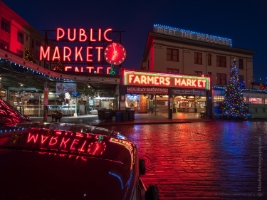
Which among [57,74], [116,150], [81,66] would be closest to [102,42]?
[81,66]

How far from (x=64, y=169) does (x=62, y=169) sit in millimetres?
10

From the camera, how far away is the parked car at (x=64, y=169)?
107 cm

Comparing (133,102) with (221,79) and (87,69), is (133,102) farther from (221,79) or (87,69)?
(221,79)

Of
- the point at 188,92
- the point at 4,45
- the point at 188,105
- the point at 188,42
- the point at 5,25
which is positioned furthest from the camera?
the point at 188,105

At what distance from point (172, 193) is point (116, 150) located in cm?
323

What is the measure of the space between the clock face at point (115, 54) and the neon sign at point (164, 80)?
15.1ft

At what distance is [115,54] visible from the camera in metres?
28.0

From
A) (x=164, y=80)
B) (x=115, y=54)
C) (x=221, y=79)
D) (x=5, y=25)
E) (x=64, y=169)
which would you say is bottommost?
(x=64, y=169)

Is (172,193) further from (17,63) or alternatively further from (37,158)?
(17,63)

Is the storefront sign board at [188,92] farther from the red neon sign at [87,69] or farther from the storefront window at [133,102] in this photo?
the storefront window at [133,102]

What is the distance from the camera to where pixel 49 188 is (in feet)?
3.55

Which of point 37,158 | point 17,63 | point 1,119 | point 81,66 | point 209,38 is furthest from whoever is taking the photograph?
point 209,38

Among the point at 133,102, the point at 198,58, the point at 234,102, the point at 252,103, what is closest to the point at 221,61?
the point at 198,58

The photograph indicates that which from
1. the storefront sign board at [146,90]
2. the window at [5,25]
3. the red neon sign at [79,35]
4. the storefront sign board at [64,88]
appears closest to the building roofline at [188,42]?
the red neon sign at [79,35]
